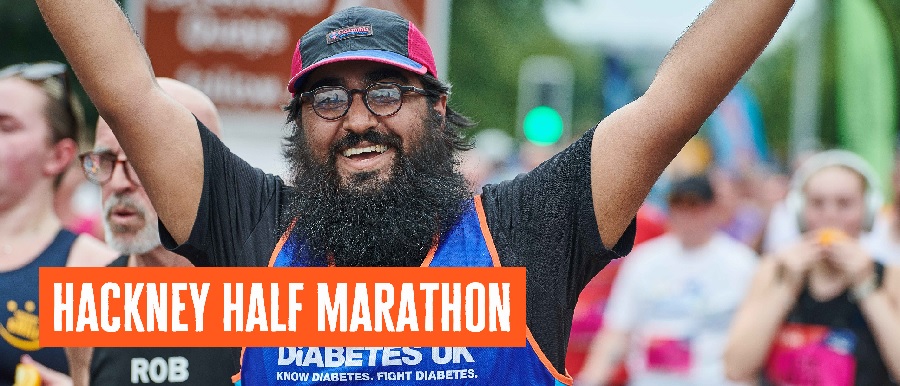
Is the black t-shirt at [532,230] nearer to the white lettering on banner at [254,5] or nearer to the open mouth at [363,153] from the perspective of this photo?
the open mouth at [363,153]

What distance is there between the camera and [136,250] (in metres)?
4.09

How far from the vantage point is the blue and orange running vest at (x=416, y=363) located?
9.61 ft

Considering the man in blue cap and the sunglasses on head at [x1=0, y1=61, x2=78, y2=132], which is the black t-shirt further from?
the sunglasses on head at [x1=0, y1=61, x2=78, y2=132]

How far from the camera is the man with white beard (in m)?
4.01

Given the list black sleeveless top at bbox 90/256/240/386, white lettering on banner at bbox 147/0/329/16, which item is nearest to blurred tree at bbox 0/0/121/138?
white lettering on banner at bbox 147/0/329/16

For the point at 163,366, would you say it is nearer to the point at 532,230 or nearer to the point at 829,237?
the point at 532,230

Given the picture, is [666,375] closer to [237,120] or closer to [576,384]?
[576,384]

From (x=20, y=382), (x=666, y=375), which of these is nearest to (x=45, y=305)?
(x=20, y=382)

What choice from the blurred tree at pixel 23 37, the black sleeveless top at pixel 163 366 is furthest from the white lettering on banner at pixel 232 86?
the blurred tree at pixel 23 37

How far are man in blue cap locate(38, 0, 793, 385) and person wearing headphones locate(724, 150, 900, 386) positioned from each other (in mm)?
3161

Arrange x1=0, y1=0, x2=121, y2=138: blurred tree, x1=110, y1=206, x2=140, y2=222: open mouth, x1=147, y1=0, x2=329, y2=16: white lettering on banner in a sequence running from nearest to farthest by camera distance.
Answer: x1=110, y1=206, x2=140, y2=222: open mouth
x1=147, y1=0, x2=329, y2=16: white lettering on banner
x1=0, y1=0, x2=121, y2=138: blurred tree

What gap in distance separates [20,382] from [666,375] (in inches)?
162

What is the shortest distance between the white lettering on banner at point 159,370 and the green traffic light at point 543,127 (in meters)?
12.2

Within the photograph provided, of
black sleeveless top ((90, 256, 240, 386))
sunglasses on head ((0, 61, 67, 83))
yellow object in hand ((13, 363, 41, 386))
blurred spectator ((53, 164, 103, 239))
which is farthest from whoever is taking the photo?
blurred spectator ((53, 164, 103, 239))
